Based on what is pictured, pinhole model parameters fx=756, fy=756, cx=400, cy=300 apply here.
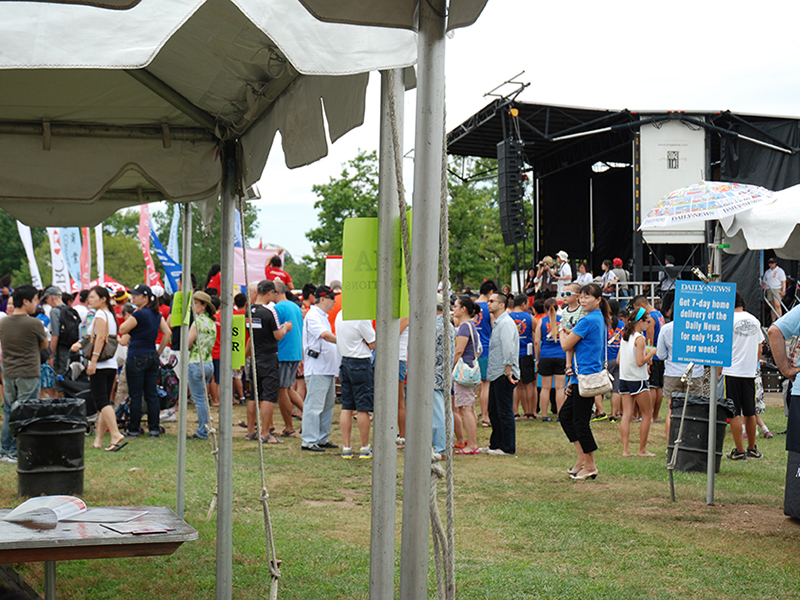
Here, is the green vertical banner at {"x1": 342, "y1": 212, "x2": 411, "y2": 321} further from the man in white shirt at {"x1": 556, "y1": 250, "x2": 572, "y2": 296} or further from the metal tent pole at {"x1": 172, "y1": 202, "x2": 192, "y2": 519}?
the man in white shirt at {"x1": 556, "y1": 250, "x2": 572, "y2": 296}

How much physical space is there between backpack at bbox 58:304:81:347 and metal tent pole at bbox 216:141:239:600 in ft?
24.5

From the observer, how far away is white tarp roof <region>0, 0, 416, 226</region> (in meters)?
2.24

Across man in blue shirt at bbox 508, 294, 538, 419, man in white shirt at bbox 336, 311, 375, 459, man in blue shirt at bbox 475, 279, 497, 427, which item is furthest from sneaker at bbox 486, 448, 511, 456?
man in blue shirt at bbox 508, 294, 538, 419

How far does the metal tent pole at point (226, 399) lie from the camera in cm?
403

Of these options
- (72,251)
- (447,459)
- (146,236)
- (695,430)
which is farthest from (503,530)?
(72,251)

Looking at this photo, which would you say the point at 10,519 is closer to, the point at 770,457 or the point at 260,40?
the point at 260,40

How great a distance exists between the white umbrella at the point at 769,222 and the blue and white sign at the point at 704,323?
0.50 metres

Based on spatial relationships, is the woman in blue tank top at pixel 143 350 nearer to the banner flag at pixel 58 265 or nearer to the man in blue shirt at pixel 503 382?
the man in blue shirt at pixel 503 382

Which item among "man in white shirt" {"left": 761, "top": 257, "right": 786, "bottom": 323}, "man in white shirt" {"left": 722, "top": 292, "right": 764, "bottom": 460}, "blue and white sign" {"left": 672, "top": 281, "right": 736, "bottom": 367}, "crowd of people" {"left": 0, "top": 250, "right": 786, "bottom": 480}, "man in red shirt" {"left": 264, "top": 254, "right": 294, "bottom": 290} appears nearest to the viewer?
"blue and white sign" {"left": 672, "top": 281, "right": 736, "bottom": 367}

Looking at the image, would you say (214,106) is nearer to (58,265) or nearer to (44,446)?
(44,446)

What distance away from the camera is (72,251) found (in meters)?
21.1

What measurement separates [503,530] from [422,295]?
418 cm

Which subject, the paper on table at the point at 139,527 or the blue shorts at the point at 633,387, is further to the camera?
the blue shorts at the point at 633,387

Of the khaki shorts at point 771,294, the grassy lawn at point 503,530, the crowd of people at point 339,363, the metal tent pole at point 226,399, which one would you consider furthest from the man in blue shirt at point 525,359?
the khaki shorts at point 771,294
